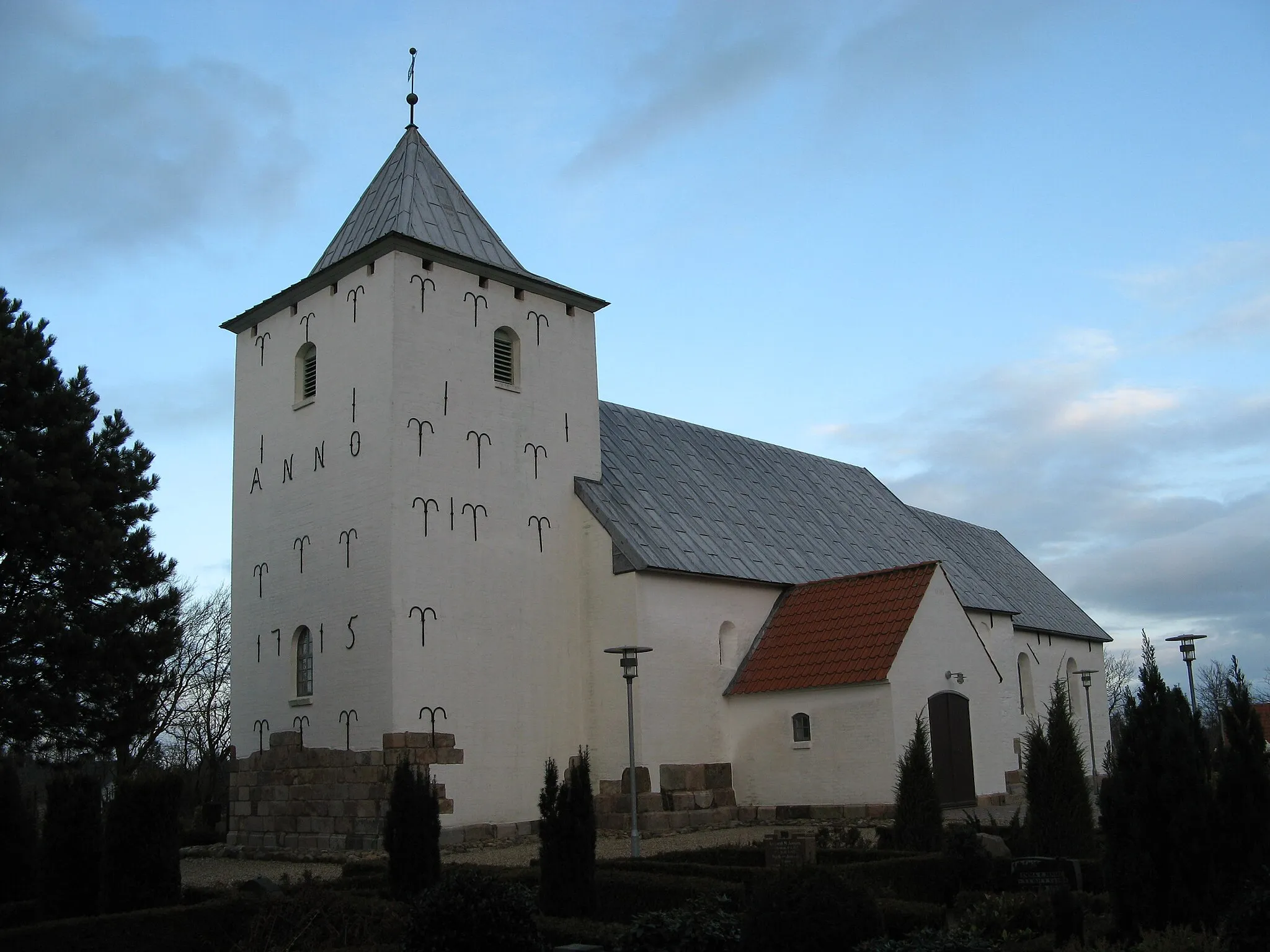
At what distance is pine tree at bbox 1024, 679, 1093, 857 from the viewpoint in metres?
13.6

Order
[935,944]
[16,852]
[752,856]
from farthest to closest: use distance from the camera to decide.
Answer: [752,856]
[16,852]
[935,944]

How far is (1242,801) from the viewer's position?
8.77 metres

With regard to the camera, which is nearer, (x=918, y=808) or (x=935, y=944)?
(x=935, y=944)

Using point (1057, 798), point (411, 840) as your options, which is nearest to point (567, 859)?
point (411, 840)

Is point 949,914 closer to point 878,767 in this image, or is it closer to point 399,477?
point 878,767

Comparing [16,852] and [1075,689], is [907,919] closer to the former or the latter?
[16,852]

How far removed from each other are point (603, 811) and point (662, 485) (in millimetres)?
6408

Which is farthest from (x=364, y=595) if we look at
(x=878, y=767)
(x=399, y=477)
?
(x=878, y=767)

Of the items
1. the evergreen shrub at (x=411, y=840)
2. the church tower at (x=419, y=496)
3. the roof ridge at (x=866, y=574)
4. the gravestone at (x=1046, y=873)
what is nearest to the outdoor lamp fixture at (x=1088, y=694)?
the roof ridge at (x=866, y=574)

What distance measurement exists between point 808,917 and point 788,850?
5021 mm

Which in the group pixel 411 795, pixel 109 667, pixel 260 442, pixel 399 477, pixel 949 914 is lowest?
pixel 949 914

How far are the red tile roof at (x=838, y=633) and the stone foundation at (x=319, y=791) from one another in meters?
5.77

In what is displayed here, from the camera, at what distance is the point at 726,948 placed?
7.69 metres

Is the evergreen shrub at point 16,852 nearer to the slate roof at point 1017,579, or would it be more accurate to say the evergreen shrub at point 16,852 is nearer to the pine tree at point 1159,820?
Answer: the pine tree at point 1159,820
